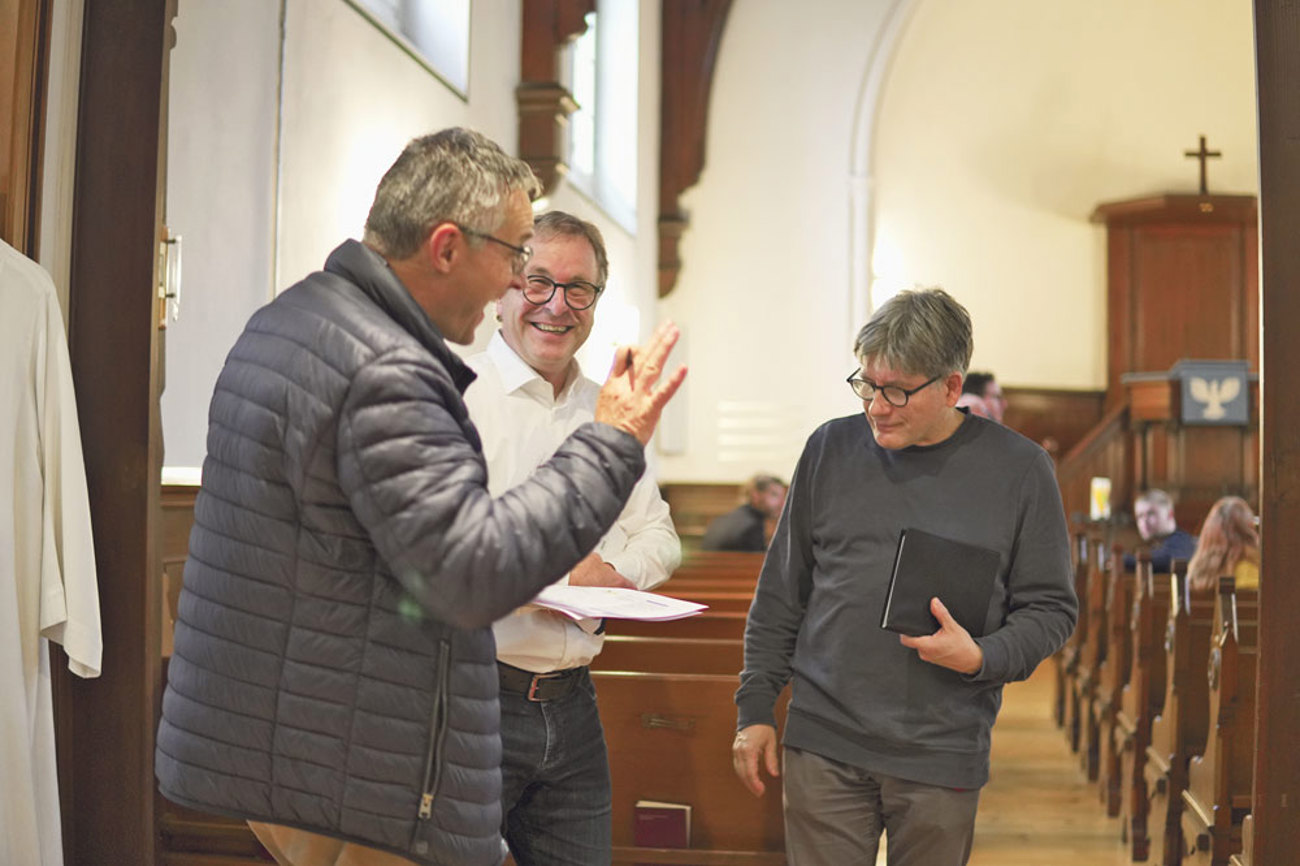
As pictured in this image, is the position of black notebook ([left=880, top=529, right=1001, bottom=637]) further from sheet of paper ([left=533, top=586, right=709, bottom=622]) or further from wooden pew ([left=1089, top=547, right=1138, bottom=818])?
wooden pew ([left=1089, top=547, right=1138, bottom=818])

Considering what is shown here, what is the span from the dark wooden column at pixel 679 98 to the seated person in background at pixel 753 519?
10.5 feet

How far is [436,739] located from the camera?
1.45 meters

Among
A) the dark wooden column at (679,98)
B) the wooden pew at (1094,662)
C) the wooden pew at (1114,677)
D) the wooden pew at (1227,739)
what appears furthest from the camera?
the dark wooden column at (679,98)

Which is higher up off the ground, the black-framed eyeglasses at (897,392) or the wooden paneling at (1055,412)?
the wooden paneling at (1055,412)

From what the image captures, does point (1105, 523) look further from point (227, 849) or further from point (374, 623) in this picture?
point (374, 623)

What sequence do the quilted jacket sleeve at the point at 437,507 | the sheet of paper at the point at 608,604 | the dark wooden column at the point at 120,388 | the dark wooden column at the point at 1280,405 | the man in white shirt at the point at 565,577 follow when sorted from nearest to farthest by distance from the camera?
1. the quilted jacket sleeve at the point at 437,507
2. the sheet of paper at the point at 608,604
3. the man in white shirt at the point at 565,577
4. the dark wooden column at the point at 1280,405
5. the dark wooden column at the point at 120,388

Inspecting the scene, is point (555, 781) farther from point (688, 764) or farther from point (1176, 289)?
point (1176, 289)

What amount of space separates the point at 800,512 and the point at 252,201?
2.62 m

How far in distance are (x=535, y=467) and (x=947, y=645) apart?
713mm

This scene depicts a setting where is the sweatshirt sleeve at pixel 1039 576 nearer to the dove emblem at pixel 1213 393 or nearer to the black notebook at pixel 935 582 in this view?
the black notebook at pixel 935 582

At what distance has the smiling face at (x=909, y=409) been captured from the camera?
2.15 metres

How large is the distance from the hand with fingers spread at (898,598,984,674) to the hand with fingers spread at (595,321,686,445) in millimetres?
698

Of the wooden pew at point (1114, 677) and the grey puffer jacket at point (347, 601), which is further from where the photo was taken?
the wooden pew at point (1114, 677)

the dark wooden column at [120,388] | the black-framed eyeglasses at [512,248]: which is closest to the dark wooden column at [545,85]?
the dark wooden column at [120,388]
